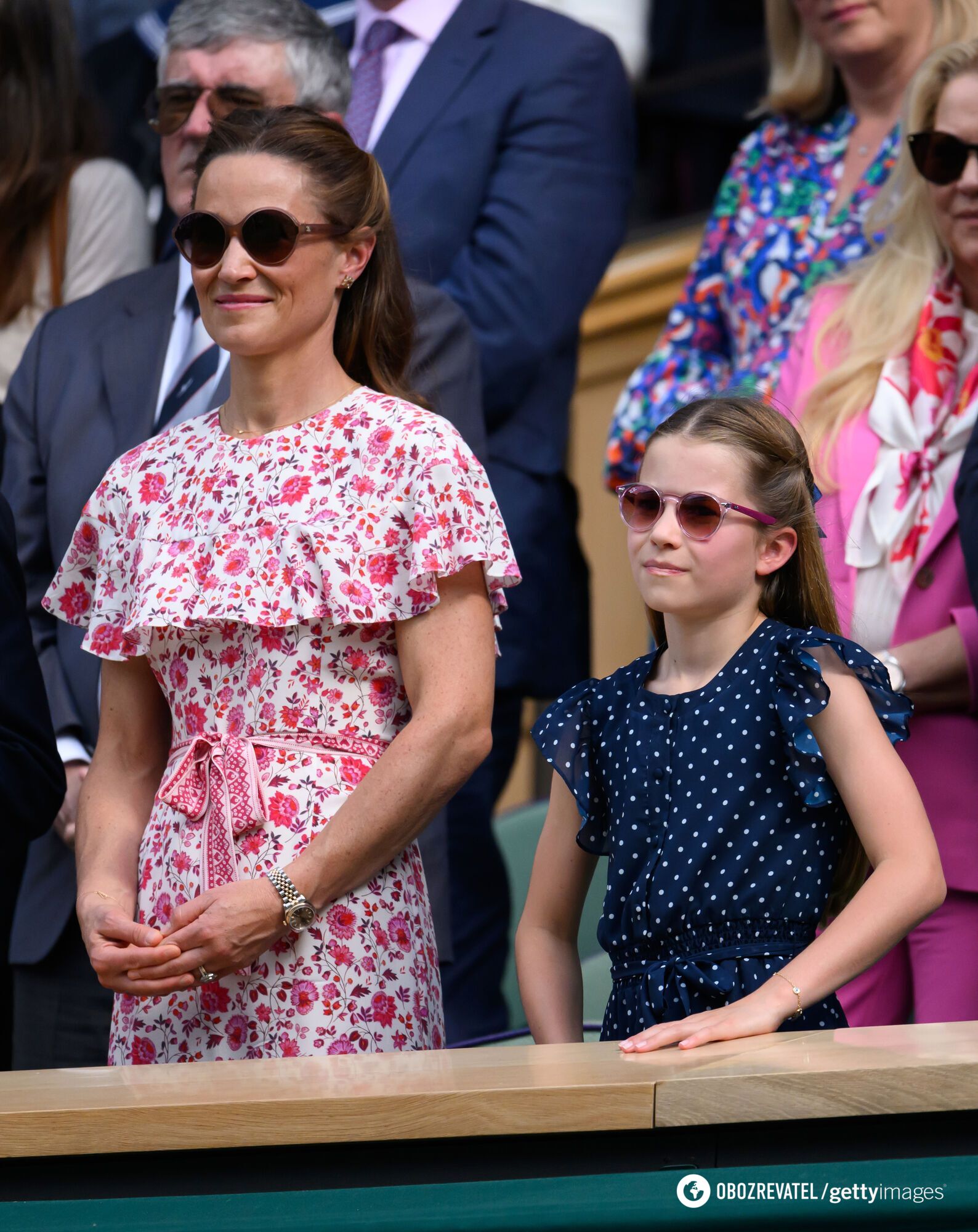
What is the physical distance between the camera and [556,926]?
7.52 feet

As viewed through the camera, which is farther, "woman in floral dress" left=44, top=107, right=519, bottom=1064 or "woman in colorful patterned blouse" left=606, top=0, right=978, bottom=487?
"woman in colorful patterned blouse" left=606, top=0, right=978, bottom=487

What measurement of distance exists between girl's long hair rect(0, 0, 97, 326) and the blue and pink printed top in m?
1.21

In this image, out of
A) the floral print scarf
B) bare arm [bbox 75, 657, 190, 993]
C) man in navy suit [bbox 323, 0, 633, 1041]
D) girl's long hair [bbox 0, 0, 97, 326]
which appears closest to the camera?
bare arm [bbox 75, 657, 190, 993]

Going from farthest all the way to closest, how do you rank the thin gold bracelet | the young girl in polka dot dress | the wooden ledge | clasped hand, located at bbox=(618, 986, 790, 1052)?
the young girl in polka dot dress < the thin gold bracelet < clasped hand, located at bbox=(618, 986, 790, 1052) < the wooden ledge

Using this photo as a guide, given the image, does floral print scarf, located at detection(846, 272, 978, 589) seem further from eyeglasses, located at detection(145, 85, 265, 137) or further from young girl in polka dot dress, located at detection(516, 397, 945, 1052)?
eyeglasses, located at detection(145, 85, 265, 137)

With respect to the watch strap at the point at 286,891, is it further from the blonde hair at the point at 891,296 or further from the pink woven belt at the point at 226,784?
the blonde hair at the point at 891,296

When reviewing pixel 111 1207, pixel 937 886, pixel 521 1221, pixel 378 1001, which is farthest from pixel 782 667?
pixel 111 1207

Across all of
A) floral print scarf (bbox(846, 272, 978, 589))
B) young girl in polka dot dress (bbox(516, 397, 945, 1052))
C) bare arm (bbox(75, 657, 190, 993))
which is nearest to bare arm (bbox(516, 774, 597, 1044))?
young girl in polka dot dress (bbox(516, 397, 945, 1052))

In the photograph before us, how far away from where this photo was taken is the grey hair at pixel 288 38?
3.15m

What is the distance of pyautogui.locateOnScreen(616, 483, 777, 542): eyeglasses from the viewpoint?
2195 mm

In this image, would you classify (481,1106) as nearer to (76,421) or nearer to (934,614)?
(934,614)

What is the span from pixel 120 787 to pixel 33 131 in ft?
5.92

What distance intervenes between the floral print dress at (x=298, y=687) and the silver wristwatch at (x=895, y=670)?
60 cm

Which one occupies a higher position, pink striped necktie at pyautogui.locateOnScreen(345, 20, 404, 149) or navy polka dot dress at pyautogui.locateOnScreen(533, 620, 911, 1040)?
pink striped necktie at pyautogui.locateOnScreen(345, 20, 404, 149)
